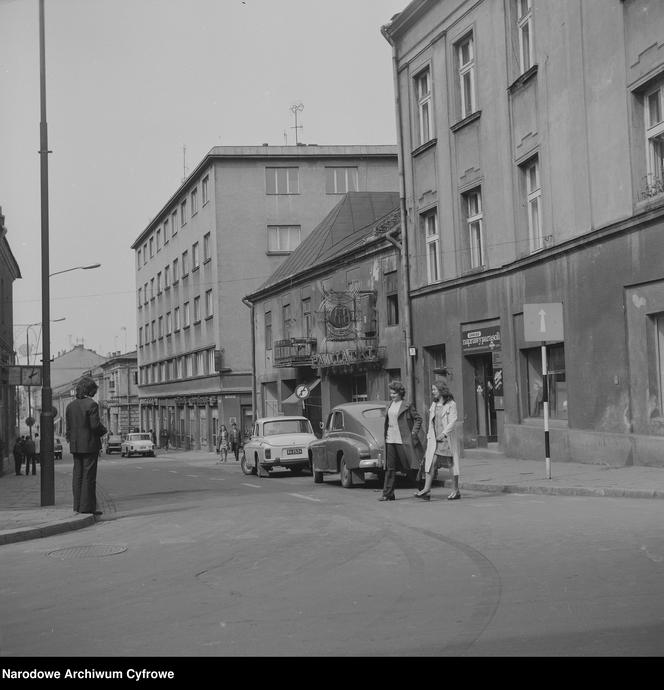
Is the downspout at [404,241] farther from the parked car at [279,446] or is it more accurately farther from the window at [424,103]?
the parked car at [279,446]

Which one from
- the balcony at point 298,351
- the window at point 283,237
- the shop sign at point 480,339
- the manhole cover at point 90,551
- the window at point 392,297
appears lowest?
the manhole cover at point 90,551

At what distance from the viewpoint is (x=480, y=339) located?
23250 millimetres

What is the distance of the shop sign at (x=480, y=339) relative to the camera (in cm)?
2253

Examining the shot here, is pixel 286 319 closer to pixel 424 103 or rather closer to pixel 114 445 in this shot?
pixel 424 103

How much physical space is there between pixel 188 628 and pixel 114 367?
100562 millimetres

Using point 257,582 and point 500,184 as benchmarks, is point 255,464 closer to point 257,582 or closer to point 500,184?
point 500,184

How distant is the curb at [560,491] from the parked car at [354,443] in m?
1.90

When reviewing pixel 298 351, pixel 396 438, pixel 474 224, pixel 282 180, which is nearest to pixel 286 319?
pixel 298 351

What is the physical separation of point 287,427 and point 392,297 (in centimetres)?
681

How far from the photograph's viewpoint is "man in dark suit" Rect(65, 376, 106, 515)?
1269cm

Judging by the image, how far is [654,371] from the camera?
1641 centimetres

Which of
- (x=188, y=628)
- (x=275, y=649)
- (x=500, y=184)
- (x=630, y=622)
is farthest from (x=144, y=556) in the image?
(x=500, y=184)

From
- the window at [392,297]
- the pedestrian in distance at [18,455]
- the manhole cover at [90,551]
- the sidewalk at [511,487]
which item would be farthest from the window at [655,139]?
the pedestrian in distance at [18,455]

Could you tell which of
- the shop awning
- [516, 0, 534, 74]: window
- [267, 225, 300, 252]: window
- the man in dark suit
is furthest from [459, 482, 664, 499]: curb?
[267, 225, 300, 252]: window
